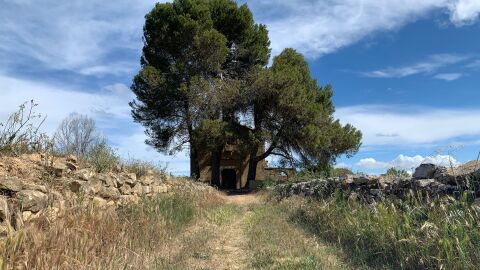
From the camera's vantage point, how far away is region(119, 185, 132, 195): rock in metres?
9.30

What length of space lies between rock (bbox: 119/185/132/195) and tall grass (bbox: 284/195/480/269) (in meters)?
4.32

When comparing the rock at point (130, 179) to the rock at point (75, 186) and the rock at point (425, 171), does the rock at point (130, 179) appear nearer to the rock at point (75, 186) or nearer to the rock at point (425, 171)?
the rock at point (75, 186)

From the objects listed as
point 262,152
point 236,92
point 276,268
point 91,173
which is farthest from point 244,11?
point 276,268

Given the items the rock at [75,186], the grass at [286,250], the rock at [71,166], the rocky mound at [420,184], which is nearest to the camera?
the grass at [286,250]

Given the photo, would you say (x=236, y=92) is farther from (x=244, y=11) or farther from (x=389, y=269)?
(x=389, y=269)

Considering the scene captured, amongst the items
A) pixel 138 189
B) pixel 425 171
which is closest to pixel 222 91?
pixel 138 189

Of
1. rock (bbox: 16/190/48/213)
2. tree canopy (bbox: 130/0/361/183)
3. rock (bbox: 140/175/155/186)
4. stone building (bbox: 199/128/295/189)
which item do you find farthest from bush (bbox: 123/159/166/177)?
stone building (bbox: 199/128/295/189)

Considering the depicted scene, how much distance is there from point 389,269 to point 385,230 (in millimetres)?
1200

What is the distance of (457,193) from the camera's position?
7.25 m

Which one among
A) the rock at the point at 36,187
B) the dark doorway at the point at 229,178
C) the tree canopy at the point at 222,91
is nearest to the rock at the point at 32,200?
the rock at the point at 36,187

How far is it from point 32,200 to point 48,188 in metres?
0.67

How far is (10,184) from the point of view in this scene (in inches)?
210

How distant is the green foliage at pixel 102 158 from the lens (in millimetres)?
9052

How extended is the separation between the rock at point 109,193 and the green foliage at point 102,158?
0.66 m
